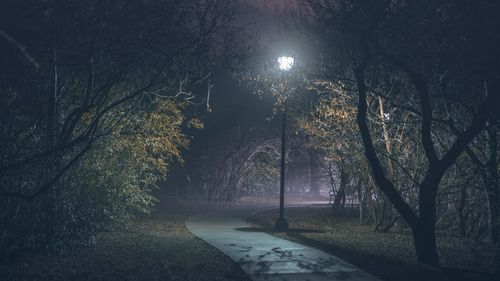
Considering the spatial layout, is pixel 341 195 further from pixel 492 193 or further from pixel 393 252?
pixel 393 252

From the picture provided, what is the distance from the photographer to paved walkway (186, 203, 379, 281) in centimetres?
847

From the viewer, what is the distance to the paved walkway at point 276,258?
8.47 metres

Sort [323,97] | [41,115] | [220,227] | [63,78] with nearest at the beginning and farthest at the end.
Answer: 1. [41,115]
2. [63,78]
3. [220,227]
4. [323,97]

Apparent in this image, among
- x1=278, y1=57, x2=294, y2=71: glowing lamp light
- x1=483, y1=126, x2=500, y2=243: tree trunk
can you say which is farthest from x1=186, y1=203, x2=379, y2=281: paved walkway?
x1=483, y1=126, x2=500, y2=243: tree trunk

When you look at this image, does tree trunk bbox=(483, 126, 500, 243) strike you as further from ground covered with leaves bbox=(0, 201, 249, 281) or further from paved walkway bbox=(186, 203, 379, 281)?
ground covered with leaves bbox=(0, 201, 249, 281)

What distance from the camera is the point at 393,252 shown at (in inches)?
452

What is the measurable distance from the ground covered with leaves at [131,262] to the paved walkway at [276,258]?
1.15 ft

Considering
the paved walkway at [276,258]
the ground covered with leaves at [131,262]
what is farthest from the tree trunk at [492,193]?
the ground covered with leaves at [131,262]

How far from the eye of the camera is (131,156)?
1527cm

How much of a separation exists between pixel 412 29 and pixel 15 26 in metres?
9.01

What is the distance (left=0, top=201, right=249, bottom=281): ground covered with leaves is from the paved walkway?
350 millimetres

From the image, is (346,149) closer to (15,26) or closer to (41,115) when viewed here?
(41,115)

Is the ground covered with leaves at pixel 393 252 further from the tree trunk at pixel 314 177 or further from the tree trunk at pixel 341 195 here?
the tree trunk at pixel 314 177

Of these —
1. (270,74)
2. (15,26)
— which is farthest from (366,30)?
(15,26)
